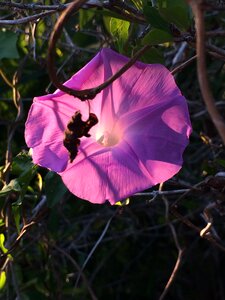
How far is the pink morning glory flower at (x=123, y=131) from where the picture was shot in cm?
94

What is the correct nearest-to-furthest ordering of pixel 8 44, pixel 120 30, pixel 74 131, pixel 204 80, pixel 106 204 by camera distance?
1. pixel 204 80
2. pixel 74 131
3. pixel 120 30
4. pixel 8 44
5. pixel 106 204

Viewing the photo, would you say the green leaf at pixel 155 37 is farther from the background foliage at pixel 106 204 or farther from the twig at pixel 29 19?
the twig at pixel 29 19

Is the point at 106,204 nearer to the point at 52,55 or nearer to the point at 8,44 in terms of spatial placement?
the point at 8,44

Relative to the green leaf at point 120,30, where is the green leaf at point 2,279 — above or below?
below

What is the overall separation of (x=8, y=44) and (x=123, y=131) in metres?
0.41

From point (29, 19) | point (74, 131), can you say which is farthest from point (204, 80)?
point (29, 19)

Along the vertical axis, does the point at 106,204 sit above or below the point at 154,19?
below

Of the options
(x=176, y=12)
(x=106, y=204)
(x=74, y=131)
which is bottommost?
(x=106, y=204)

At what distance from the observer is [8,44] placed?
1.31 m

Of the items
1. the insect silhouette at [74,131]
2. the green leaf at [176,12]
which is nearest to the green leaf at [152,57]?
the green leaf at [176,12]

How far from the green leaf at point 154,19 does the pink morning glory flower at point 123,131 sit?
62 millimetres

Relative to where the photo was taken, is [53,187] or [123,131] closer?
[123,131]

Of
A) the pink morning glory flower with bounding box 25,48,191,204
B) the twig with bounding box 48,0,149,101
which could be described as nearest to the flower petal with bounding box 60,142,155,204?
the pink morning glory flower with bounding box 25,48,191,204

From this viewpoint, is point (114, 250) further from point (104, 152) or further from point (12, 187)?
point (104, 152)
